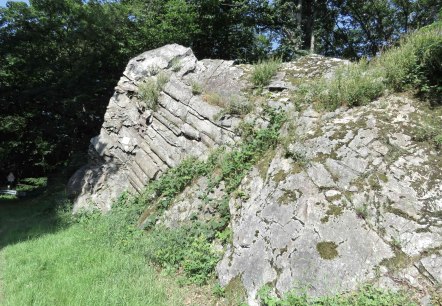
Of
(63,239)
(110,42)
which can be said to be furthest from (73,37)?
(63,239)

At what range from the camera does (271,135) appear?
24.0 ft

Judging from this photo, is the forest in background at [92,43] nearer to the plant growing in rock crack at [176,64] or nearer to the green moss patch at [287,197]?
the plant growing in rock crack at [176,64]

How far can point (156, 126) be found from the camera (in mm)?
10234

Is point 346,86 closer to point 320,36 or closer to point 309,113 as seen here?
point 309,113

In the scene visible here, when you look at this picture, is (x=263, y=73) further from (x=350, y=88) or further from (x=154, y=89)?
(x=154, y=89)

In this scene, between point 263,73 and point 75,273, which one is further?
point 263,73

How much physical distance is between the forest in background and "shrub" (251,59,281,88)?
6104 mm

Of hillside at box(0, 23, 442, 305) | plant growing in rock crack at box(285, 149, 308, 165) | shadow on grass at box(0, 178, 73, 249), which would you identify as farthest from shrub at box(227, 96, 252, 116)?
shadow on grass at box(0, 178, 73, 249)

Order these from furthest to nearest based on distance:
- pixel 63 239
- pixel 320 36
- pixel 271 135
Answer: pixel 320 36 < pixel 63 239 < pixel 271 135

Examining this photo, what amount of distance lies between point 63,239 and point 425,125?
7.73 metres

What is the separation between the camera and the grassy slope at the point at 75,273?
5160 millimetres

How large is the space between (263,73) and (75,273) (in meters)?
6.40

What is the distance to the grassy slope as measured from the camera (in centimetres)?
516

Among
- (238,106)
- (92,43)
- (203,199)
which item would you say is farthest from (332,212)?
(92,43)
